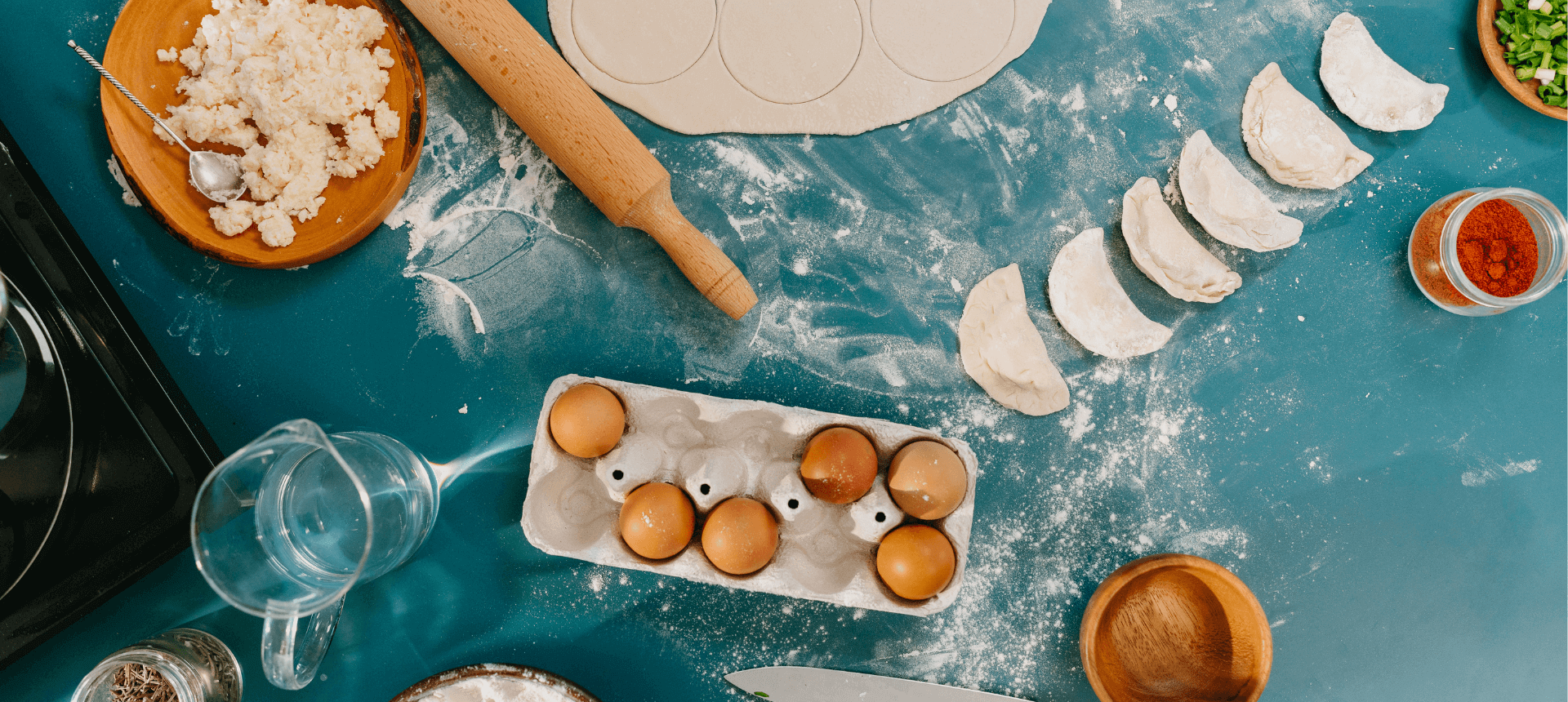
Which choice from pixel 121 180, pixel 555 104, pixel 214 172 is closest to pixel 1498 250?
pixel 555 104

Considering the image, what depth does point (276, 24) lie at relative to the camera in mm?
1225

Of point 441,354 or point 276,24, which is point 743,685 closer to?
point 441,354

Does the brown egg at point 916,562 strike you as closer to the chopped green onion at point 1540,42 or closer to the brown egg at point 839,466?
the brown egg at point 839,466

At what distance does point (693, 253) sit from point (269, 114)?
73 centimetres

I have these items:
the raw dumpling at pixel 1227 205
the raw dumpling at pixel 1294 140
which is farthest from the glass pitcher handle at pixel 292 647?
the raw dumpling at pixel 1294 140

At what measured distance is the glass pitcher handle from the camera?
108 centimetres

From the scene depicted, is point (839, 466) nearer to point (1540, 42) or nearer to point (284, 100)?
point (284, 100)

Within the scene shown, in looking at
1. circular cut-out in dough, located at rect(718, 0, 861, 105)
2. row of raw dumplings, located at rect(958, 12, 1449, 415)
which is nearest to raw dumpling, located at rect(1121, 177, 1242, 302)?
row of raw dumplings, located at rect(958, 12, 1449, 415)

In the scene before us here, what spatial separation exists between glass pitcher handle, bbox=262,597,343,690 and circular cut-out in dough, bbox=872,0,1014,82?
1344 mm

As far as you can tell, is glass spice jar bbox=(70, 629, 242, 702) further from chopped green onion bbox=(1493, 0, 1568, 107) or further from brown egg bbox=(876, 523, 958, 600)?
chopped green onion bbox=(1493, 0, 1568, 107)

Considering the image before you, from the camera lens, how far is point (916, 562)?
111 centimetres

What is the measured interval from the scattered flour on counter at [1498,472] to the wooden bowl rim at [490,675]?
1.71 metres

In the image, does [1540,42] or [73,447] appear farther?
[1540,42]

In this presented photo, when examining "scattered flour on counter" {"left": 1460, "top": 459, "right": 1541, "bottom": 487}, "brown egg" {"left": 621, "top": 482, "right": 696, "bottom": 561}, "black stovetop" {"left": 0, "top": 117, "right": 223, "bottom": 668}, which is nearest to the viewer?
"black stovetop" {"left": 0, "top": 117, "right": 223, "bottom": 668}
